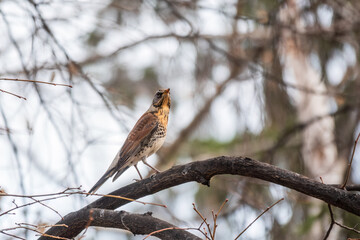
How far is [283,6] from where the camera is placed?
5.99m

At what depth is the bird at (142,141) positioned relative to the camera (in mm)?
5258

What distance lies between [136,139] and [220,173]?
218 cm

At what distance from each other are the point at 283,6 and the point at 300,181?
341 centimetres

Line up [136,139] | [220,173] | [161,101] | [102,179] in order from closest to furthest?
[220,173] → [102,179] → [136,139] → [161,101]

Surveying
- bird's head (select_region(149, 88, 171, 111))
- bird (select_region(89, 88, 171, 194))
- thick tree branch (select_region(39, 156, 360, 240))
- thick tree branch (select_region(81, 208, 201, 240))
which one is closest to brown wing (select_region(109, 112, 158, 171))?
bird (select_region(89, 88, 171, 194))

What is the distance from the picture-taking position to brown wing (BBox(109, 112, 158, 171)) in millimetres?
5262

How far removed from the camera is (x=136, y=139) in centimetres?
551

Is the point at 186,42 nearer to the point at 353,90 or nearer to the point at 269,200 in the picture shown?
the point at 269,200

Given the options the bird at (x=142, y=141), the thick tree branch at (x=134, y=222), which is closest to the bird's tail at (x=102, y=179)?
the bird at (x=142, y=141)

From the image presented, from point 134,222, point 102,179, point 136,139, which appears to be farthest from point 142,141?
point 134,222

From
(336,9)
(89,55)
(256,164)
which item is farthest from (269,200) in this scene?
(89,55)

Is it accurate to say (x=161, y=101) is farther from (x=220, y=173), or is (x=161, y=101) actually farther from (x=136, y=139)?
(x=220, y=173)

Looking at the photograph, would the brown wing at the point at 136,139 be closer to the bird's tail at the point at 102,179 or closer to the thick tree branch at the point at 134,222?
the bird's tail at the point at 102,179

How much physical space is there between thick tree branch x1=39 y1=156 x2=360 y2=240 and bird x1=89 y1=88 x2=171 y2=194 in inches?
48.9
